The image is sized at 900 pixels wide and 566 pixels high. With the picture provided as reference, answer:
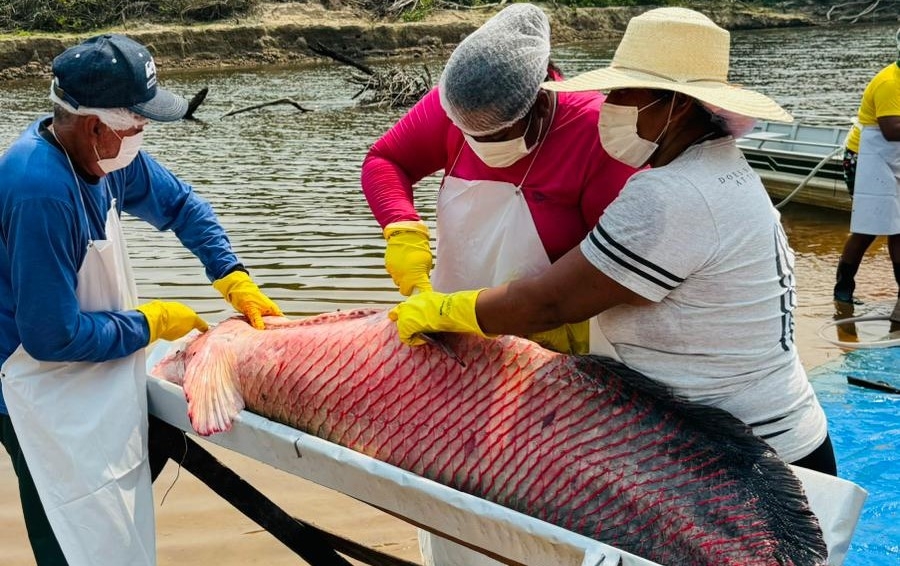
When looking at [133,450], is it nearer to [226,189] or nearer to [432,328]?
[432,328]

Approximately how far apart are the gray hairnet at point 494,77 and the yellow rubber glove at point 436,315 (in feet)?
1.42

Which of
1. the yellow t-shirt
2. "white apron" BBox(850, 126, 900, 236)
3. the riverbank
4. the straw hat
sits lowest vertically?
the riverbank

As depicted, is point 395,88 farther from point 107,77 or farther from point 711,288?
point 711,288

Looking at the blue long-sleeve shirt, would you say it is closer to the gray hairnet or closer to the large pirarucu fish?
the large pirarucu fish

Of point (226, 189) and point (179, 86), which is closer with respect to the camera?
point (226, 189)

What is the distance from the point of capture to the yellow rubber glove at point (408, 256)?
272 cm

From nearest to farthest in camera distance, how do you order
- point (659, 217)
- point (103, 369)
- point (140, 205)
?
point (659, 217), point (103, 369), point (140, 205)

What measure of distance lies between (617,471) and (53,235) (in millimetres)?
1454

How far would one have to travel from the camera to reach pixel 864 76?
22.4m

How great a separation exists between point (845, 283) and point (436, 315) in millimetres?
5295

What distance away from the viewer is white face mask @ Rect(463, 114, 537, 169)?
2404mm

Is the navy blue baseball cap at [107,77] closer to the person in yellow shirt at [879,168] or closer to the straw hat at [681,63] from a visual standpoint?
the straw hat at [681,63]

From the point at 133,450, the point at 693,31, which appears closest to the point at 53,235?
the point at 133,450

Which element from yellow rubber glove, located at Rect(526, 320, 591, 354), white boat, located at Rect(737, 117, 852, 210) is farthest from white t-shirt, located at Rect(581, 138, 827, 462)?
white boat, located at Rect(737, 117, 852, 210)
